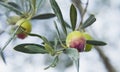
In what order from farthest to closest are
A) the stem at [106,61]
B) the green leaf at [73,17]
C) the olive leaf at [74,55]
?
the stem at [106,61] → the green leaf at [73,17] → the olive leaf at [74,55]

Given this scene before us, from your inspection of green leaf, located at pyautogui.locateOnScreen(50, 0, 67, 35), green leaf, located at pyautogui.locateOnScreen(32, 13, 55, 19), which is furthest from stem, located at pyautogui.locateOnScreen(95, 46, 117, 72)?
green leaf, located at pyautogui.locateOnScreen(50, 0, 67, 35)

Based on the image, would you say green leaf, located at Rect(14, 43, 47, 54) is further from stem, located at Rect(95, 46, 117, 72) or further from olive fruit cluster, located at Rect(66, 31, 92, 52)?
stem, located at Rect(95, 46, 117, 72)

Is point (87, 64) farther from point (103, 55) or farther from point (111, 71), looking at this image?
point (111, 71)

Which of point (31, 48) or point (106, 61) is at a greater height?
point (31, 48)

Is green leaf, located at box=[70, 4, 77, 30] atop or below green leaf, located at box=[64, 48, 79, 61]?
atop

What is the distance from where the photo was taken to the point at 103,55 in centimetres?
240

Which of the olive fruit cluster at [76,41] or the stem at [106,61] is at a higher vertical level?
the olive fruit cluster at [76,41]

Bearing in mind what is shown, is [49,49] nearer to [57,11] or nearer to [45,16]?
[57,11]

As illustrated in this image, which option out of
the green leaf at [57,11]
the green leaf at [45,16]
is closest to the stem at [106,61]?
the green leaf at [45,16]

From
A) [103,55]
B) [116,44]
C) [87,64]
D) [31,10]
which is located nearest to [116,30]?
[116,44]

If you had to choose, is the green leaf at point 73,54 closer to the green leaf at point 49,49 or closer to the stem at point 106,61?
the green leaf at point 49,49

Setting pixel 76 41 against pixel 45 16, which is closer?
pixel 76 41

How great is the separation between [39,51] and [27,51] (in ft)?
0.12

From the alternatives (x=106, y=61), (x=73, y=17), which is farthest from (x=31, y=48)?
(x=106, y=61)
